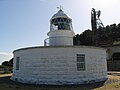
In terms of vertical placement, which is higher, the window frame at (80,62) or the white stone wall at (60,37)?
the white stone wall at (60,37)

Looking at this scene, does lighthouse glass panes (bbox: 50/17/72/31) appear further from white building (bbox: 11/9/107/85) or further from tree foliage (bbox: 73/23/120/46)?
tree foliage (bbox: 73/23/120/46)

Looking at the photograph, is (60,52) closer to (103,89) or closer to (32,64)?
(32,64)

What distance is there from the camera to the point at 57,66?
47.1ft

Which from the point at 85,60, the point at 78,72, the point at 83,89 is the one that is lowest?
the point at 83,89

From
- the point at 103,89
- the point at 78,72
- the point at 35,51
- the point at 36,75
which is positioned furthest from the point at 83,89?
the point at 35,51

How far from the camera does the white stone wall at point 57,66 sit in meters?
14.3

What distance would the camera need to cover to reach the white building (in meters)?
14.3

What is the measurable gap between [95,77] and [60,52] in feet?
13.7

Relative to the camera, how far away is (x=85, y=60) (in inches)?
597

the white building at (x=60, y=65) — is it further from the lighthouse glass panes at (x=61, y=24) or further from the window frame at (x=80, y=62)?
the lighthouse glass panes at (x=61, y=24)

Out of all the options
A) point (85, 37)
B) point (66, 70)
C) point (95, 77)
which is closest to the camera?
point (66, 70)

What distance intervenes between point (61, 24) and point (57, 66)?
5.81 metres

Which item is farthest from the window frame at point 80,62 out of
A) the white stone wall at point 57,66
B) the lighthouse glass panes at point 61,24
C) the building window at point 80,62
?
the lighthouse glass panes at point 61,24

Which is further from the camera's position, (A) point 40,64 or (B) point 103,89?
(A) point 40,64
